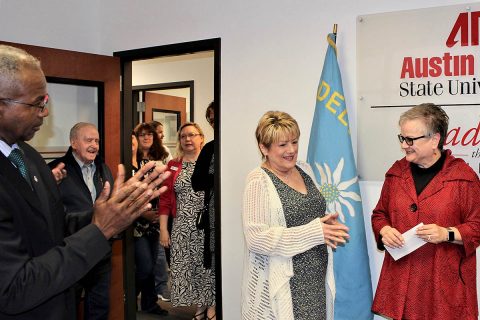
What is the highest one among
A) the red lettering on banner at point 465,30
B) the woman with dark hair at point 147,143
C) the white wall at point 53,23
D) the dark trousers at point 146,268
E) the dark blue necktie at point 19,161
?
the white wall at point 53,23

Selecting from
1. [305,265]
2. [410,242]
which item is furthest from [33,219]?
[410,242]

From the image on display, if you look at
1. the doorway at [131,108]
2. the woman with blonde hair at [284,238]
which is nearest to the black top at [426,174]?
the woman with blonde hair at [284,238]

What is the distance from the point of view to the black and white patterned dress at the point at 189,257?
138 inches

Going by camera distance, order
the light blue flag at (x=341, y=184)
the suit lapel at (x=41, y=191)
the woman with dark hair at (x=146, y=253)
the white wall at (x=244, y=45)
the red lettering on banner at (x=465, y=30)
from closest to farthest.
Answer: the suit lapel at (x=41, y=191) < the red lettering on banner at (x=465, y=30) < the light blue flag at (x=341, y=184) < the white wall at (x=244, y=45) < the woman with dark hair at (x=146, y=253)

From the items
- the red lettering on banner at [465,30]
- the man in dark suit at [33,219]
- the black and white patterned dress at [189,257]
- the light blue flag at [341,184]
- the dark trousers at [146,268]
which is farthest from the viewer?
A: the dark trousers at [146,268]

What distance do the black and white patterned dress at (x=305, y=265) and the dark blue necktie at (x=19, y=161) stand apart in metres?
1.09

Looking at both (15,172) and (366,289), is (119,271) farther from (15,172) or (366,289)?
(15,172)

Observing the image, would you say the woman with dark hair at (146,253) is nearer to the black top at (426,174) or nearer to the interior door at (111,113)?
the interior door at (111,113)

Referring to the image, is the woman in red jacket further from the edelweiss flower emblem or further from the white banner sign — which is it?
the white banner sign

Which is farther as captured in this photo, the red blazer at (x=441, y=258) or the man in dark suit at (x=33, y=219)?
the red blazer at (x=441, y=258)

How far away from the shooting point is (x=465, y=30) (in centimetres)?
→ 238

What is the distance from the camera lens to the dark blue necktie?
4.38 feet

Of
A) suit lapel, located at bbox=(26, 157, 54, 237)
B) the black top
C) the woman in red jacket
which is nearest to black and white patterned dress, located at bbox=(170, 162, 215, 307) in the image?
the woman in red jacket

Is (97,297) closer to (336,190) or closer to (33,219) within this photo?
(336,190)
